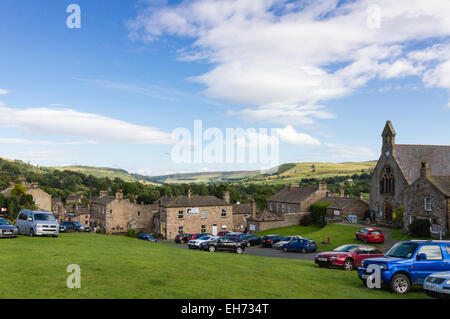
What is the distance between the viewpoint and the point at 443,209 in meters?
38.5

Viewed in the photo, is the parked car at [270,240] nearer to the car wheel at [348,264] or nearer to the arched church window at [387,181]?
the car wheel at [348,264]

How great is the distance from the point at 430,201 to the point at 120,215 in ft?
186

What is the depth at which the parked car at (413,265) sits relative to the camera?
14.2 meters

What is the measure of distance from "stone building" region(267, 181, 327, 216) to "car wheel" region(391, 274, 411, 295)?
58.0m

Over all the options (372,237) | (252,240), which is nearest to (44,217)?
(252,240)

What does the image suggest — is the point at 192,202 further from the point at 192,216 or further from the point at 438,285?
the point at 438,285

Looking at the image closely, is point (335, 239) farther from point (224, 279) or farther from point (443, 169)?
point (224, 279)

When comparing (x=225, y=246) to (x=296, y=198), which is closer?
(x=225, y=246)

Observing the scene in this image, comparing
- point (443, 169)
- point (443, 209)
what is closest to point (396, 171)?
point (443, 169)

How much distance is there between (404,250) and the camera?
15.2 metres

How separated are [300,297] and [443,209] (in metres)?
33.4

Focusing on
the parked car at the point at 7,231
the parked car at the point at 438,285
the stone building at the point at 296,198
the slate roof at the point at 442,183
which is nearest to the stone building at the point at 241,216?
the stone building at the point at 296,198

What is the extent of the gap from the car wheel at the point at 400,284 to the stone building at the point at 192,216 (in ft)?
177

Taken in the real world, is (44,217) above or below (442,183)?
below
